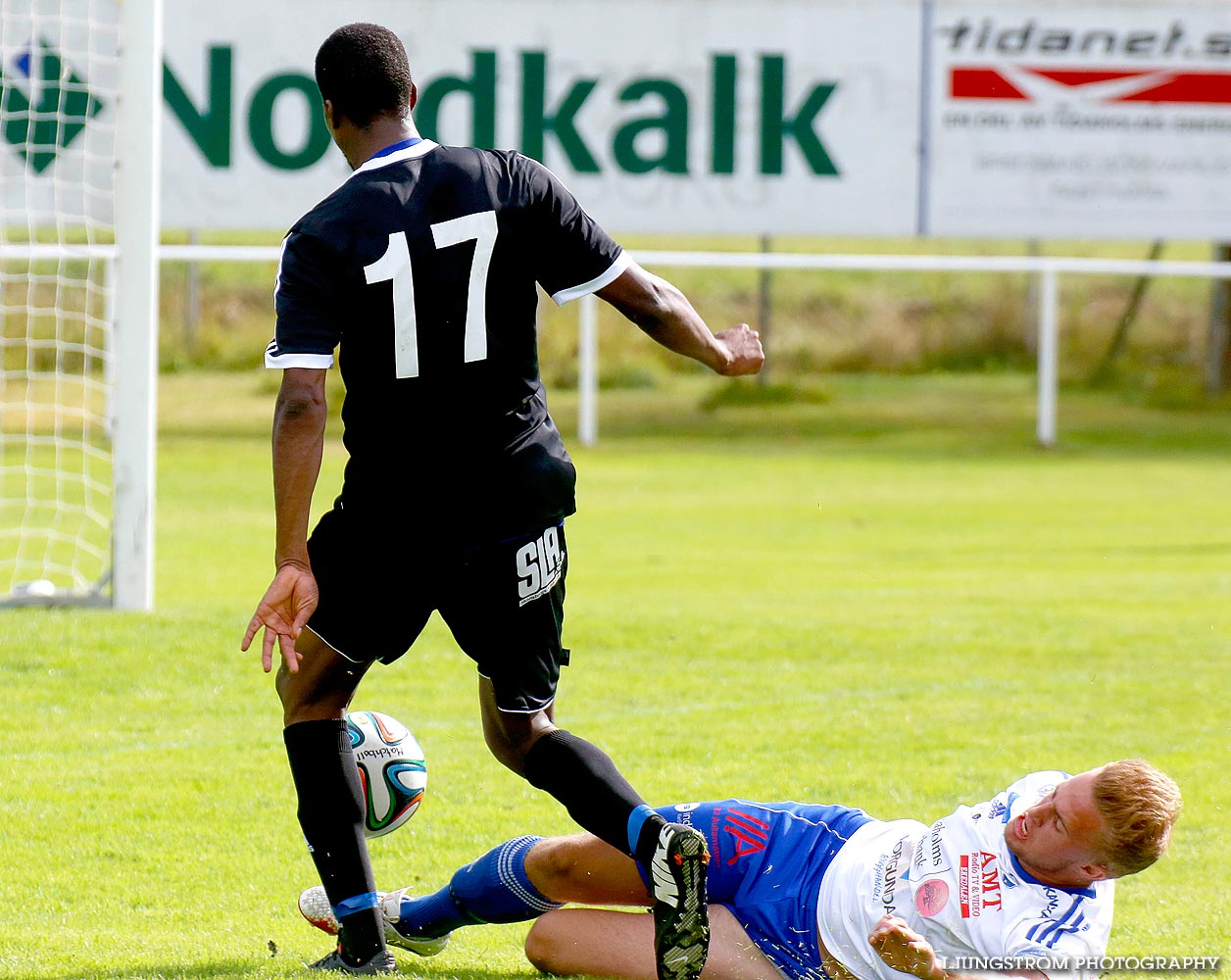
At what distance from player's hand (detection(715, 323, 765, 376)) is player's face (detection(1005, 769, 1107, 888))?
46.7 inches

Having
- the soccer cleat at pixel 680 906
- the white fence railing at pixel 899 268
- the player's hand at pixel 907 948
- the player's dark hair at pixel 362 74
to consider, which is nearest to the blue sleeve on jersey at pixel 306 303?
the player's dark hair at pixel 362 74

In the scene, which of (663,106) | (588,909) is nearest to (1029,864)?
(588,909)

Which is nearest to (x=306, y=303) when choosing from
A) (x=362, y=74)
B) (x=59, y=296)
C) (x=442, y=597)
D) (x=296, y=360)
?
(x=296, y=360)

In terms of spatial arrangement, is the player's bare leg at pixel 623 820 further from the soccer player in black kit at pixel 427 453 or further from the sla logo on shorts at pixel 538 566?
the sla logo on shorts at pixel 538 566

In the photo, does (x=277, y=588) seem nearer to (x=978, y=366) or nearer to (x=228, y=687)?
(x=228, y=687)

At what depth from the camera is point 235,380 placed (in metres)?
20.5

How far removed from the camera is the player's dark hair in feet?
12.2

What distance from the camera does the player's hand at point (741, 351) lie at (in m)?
4.06

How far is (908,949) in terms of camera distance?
3314 mm

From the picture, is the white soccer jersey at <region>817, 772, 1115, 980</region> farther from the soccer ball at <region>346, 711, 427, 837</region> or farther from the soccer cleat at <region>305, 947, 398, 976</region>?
the soccer ball at <region>346, 711, 427, 837</region>

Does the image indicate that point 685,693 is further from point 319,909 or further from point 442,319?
point 442,319

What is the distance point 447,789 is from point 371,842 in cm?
57

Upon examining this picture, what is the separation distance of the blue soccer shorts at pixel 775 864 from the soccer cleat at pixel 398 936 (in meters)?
0.66

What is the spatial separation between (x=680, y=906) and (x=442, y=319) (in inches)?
52.8
